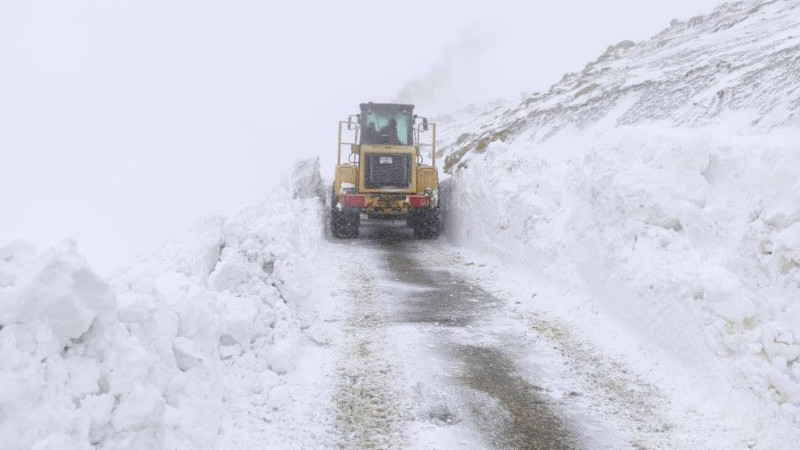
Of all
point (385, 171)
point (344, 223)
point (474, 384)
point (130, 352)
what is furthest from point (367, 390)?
point (385, 171)

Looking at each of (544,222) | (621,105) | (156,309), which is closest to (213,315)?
(156,309)

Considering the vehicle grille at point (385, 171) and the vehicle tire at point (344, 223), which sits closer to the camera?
the vehicle tire at point (344, 223)

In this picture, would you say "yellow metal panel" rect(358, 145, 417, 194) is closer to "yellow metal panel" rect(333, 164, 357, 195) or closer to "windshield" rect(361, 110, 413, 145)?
"yellow metal panel" rect(333, 164, 357, 195)

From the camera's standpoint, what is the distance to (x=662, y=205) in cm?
810

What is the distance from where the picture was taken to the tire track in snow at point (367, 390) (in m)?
5.27

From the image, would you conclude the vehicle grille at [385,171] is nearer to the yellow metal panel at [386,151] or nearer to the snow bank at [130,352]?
the yellow metal panel at [386,151]

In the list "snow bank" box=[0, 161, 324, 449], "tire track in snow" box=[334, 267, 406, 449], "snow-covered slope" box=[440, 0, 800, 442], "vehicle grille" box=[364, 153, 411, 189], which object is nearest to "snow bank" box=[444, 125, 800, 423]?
"snow-covered slope" box=[440, 0, 800, 442]

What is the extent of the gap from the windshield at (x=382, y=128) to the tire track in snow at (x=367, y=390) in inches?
354

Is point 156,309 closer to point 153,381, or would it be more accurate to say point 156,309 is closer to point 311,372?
point 153,381

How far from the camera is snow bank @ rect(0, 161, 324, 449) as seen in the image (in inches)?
143

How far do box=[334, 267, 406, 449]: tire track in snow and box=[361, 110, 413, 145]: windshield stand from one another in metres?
9.00

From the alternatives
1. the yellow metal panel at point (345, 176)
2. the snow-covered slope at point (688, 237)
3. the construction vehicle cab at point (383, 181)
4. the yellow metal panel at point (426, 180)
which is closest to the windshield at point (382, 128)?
the construction vehicle cab at point (383, 181)

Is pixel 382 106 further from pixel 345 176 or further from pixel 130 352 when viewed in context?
pixel 130 352

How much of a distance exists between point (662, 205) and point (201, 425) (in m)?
6.29
